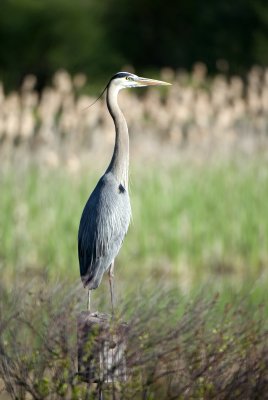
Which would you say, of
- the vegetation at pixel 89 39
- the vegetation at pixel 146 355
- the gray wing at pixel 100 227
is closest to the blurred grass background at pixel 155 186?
the vegetation at pixel 146 355

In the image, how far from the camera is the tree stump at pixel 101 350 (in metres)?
4.21

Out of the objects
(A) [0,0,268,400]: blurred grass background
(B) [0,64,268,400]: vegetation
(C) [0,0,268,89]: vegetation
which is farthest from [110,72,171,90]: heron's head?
(C) [0,0,268,89]: vegetation

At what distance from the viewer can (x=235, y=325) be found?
492 centimetres

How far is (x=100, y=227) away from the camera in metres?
4.43

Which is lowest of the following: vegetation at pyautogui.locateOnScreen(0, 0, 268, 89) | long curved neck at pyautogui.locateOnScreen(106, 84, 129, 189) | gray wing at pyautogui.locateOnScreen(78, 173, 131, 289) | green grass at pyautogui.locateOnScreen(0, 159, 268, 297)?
green grass at pyautogui.locateOnScreen(0, 159, 268, 297)

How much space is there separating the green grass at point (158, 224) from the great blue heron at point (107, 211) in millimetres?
4846

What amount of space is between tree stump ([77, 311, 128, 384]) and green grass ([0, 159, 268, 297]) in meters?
5.04

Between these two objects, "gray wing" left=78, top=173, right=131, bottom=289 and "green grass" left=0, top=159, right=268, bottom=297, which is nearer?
"gray wing" left=78, top=173, right=131, bottom=289

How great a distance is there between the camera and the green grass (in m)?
9.56

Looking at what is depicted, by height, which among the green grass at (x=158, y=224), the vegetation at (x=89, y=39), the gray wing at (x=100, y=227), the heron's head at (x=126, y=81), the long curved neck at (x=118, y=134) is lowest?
the green grass at (x=158, y=224)

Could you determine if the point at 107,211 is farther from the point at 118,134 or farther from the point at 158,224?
the point at 158,224

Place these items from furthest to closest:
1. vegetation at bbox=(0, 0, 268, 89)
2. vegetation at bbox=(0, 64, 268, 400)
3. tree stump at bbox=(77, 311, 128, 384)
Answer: vegetation at bbox=(0, 0, 268, 89)
vegetation at bbox=(0, 64, 268, 400)
tree stump at bbox=(77, 311, 128, 384)

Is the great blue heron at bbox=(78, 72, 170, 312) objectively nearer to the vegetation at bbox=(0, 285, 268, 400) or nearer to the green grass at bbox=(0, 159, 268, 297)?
the vegetation at bbox=(0, 285, 268, 400)

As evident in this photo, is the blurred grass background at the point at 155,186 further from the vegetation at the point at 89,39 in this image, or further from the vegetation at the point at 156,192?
the vegetation at the point at 89,39
